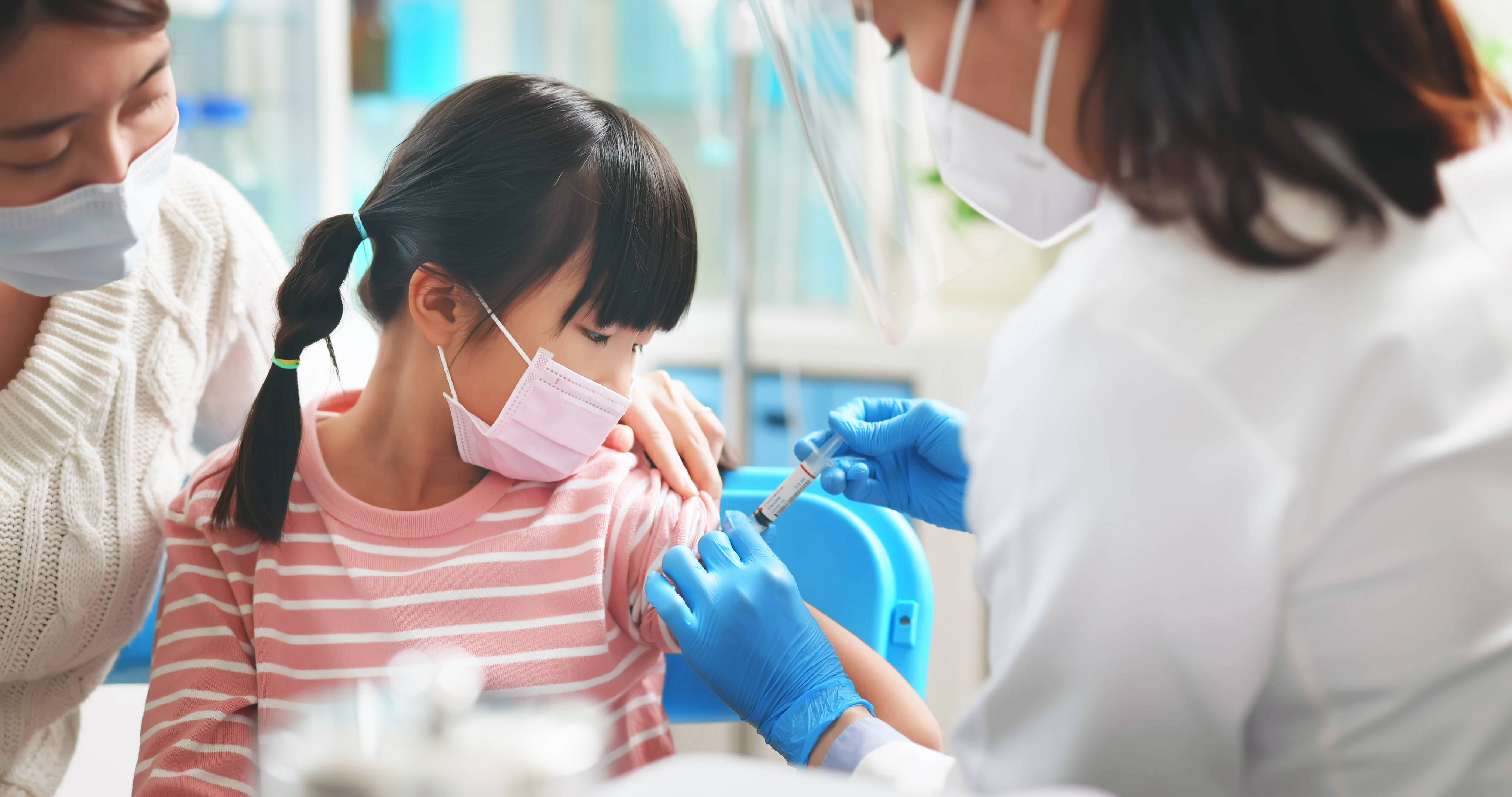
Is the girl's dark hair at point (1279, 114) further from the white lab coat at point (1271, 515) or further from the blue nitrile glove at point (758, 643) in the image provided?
the blue nitrile glove at point (758, 643)

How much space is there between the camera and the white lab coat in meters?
0.54

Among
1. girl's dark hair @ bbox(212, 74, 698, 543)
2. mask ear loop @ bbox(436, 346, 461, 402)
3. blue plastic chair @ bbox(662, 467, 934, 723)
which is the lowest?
blue plastic chair @ bbox(662, 467, 934, 723)

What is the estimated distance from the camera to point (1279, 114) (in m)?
0.56

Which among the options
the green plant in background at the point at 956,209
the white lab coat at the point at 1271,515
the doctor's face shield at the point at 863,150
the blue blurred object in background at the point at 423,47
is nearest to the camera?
the white lab coat at the point at 1271,515

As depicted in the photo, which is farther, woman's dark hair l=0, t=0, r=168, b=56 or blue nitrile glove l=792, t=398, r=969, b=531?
blue nitrile glove l=792, t=398, r=969, b=531

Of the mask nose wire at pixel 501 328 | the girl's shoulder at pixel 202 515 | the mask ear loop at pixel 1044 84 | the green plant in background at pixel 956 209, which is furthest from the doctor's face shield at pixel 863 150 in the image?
the green plant in background at pixel 956 209

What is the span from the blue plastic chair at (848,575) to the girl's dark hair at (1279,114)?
67cm

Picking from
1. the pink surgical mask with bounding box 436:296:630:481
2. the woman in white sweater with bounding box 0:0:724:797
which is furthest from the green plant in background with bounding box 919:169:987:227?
the pink surgical mask with bounding box 436:296:630:481

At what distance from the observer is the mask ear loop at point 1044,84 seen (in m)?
0.63

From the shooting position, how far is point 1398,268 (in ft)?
1.87

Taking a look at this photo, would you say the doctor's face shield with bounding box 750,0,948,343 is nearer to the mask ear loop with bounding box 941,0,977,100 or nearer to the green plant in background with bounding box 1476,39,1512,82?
the mask ear loop with bounding box 941,0,977,100

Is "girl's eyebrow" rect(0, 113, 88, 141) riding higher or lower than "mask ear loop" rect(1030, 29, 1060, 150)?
lower

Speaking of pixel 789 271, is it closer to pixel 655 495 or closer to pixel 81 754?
pixel 655 495

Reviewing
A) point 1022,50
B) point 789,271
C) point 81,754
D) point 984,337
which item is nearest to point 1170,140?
point 1022,50
